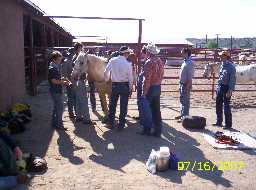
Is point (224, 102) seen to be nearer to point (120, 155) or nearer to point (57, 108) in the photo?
point (120, 155)

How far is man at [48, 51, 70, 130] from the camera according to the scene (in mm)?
7762

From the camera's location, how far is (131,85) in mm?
8195

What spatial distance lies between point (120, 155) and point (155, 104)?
60.6 inches

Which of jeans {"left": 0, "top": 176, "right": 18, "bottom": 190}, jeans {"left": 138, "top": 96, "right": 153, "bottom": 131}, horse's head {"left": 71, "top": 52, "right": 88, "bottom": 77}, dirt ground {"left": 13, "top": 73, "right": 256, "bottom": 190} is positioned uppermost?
horse's head {"left": 71, "top": 52, "right": 88, "bottom": 77}

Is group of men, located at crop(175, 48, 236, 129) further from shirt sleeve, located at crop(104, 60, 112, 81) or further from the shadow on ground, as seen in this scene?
shirt sleeve, located at crop(104, 60, 112, 81)

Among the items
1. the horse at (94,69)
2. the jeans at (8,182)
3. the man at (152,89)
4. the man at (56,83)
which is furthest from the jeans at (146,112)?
the jeans at (8,182)

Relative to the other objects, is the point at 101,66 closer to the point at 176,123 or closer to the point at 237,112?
the point at 176,123

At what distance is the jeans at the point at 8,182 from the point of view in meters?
5.02

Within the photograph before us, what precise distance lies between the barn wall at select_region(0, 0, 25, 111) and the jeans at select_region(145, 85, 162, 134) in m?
3.30

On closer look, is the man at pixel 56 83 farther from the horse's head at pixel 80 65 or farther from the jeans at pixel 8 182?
the jeans at pixel 8 182

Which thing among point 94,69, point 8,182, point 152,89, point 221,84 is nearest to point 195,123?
point 221,84

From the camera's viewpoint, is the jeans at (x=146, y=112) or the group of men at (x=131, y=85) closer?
the group of men at (x=131, y=85)

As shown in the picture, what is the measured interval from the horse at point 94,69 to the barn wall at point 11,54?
1.75 m

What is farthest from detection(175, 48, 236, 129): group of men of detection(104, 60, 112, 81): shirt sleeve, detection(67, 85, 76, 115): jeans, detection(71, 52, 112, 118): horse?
detection(67, 85, 76, 115): jeans
